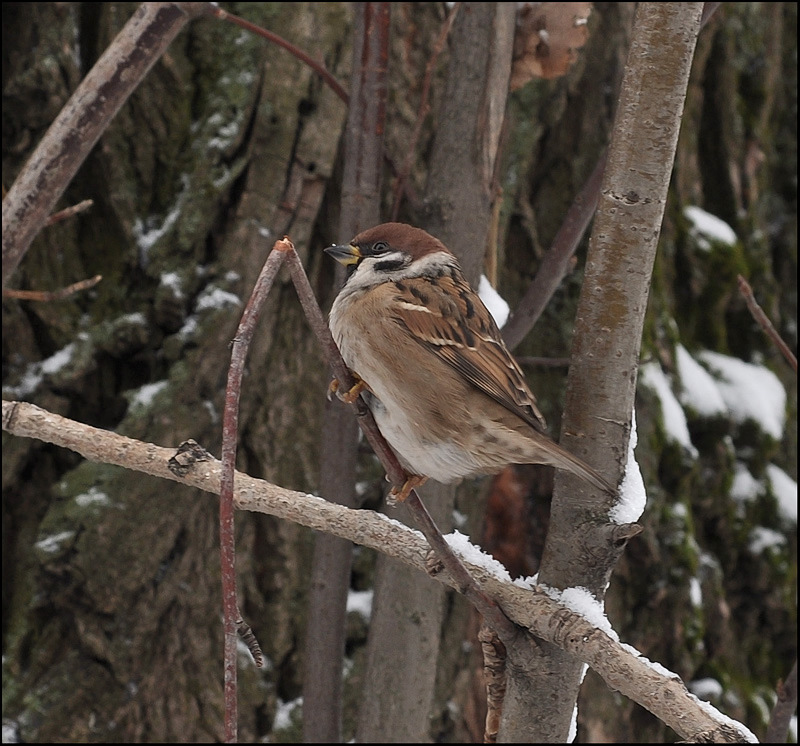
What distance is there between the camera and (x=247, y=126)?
2799 millimetres

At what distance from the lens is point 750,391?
11.8 feet

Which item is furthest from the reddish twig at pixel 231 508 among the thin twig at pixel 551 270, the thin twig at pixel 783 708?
the thin twig at pixel 783 708

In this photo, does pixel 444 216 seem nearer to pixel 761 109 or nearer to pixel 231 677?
pixel 231 677

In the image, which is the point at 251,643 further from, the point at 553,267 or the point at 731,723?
the point at 553,267

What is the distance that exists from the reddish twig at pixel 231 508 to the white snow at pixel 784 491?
114 inches

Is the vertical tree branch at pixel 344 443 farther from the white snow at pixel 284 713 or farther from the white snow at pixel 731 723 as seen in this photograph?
the white snow at pixel 731 723

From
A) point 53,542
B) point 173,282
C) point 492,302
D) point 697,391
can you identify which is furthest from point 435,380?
point 697,391

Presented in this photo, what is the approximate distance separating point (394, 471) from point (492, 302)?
83 cm

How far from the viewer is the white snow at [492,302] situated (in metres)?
2.30

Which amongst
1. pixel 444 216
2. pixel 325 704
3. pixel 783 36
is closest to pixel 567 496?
pixel 444 216

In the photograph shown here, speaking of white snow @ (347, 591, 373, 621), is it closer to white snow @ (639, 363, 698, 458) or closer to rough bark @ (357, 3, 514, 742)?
rough bark @ (357, 3, 514, 742)

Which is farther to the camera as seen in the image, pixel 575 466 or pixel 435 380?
pixel 435 380

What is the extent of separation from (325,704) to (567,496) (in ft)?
3.96

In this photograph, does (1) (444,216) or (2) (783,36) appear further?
(2) (783,36)
